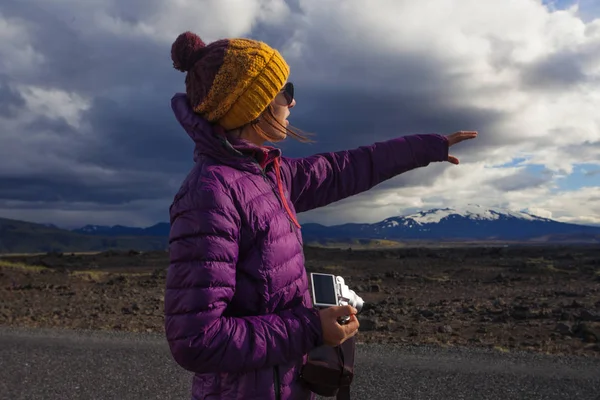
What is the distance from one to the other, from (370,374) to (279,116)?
559 cm

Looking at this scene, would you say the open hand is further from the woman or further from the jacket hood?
the jacket hood

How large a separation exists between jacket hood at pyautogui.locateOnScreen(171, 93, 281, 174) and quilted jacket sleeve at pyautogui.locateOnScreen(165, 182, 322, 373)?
0.67 feet

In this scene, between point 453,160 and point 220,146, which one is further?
point 453,160

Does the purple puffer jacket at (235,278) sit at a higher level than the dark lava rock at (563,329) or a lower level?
higher

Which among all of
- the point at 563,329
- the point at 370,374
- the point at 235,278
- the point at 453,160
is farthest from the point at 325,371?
the point at 563,329

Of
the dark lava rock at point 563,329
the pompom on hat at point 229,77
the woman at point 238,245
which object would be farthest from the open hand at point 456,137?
the dark lava rock at point 563,329

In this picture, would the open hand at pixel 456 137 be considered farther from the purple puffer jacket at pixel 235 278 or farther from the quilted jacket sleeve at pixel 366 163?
the purple puffer jacket at pixel 235 278

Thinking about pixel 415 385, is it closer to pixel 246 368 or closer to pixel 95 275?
pixel 246 368

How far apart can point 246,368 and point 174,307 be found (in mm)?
325

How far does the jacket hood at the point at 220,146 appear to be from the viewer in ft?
6.89

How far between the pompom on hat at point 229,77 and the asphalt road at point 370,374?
4.99 meters

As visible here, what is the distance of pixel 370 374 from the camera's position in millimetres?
7184

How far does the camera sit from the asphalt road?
6.55 m

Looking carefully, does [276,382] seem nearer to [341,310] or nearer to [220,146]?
[341,310]
